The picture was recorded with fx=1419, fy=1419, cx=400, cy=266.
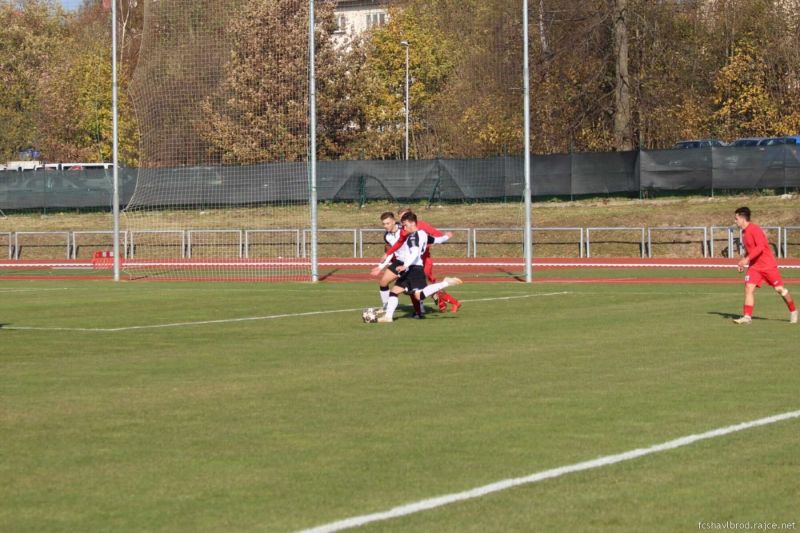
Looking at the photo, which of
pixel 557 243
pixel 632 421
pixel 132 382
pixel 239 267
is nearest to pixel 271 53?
pixel 239 267

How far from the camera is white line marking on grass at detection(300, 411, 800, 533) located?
23.6ft

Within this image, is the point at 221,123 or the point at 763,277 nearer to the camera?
the point at 763,277

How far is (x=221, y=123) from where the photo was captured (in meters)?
39.9

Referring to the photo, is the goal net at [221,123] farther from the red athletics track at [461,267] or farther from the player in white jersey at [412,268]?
the player in white jersey at [412,268]

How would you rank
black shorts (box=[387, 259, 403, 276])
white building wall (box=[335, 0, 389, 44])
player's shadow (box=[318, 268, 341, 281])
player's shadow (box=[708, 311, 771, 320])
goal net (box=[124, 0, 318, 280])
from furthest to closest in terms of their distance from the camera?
white building wall (box=[335, 0, 389, 44])
goal net (box=[124, 0, 318, 280])
player's shadow (box=[318, 268, 341, 281])
black shorts (box=[387, 259, 403, 276])
player's shadow (box=[708, 311, 771, 320])

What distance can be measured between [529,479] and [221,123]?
107 ft

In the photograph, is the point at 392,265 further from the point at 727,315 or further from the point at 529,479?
the point at 529,479

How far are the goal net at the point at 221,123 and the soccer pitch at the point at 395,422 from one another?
18.2 metres

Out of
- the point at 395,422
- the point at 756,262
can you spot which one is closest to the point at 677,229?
the point at 756,262

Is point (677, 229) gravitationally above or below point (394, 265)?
above

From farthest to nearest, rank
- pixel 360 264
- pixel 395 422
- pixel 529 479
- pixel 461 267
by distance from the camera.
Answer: pixel 360 264, pixel 461 267, pixel 395 422, pixel 529 479

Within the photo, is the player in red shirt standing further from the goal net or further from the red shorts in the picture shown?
the goal net

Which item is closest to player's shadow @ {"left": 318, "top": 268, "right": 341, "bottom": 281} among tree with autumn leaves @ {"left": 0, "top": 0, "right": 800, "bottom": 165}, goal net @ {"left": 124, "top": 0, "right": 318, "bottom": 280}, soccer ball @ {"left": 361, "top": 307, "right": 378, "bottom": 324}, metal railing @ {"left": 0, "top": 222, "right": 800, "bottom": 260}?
goal net @ {"left": 124, "top": 0, "right": 318, "bottom": 280}

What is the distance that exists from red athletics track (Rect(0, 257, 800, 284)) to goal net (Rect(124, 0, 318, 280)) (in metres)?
0.20
